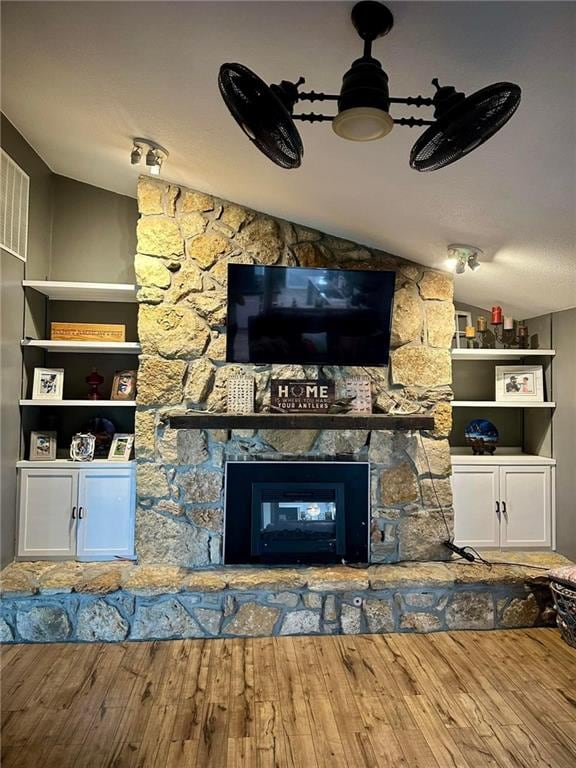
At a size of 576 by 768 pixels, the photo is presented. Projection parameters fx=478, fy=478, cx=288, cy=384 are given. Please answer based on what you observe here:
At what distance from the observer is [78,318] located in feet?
11.6

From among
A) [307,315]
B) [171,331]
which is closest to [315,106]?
[307,315]

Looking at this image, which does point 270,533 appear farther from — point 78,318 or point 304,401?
point 78,318

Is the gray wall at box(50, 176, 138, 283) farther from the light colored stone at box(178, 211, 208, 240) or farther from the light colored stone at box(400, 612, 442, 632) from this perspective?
the light colored stone at box(400, 612, 442, 632)

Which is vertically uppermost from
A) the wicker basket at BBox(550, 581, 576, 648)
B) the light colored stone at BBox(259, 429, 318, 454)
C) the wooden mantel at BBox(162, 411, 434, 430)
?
the wooden mantel at BBox(162, 411, 434, 430)

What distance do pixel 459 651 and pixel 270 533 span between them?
1.30m

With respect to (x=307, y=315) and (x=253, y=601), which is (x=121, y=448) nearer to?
(x=253, y=601)

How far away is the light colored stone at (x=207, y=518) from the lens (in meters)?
3.15

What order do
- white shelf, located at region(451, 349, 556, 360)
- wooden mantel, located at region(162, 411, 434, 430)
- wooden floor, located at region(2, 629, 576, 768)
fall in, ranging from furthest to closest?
white shelf, located at region(451, 349, 556, 360), wooden mantel, located at region(162, 411, 434, 430), wooden floor, located at region(2, 629, 576, 768)

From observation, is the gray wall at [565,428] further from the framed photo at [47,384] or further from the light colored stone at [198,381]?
the framed photo at [47,384]

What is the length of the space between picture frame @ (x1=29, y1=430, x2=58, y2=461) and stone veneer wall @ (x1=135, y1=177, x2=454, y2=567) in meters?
0.66

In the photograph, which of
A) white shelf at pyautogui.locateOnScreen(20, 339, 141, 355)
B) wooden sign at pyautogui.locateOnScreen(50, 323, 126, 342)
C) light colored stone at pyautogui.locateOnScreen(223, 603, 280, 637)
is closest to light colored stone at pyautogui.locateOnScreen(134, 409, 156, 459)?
Result: white shelf at pyautogui.locateOnScreen(20, 339, 141, 355)

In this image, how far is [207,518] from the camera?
10.3 ft

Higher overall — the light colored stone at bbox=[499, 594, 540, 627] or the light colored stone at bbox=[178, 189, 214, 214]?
the light colored stone at bbox=[178, 189, 214, 214]

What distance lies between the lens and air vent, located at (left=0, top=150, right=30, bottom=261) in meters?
2.85
